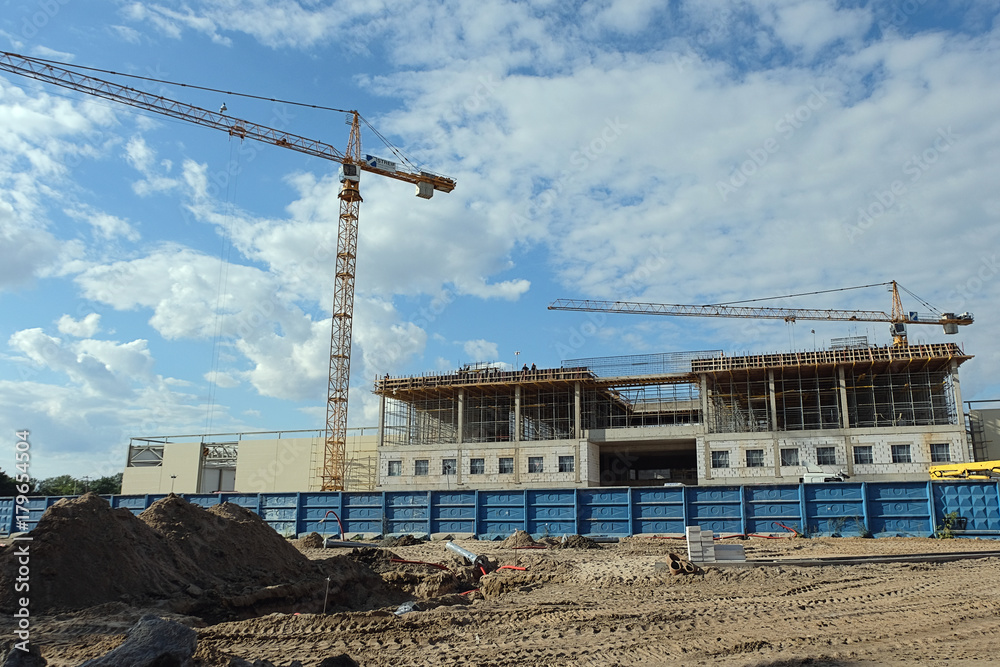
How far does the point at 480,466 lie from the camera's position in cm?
4734

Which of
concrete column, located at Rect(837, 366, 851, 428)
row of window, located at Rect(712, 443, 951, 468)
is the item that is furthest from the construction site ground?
concrete column, located at Rect(837, 366, 851, 428)

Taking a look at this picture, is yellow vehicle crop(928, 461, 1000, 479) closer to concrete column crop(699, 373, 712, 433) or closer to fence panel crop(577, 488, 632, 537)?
fence panel crop(577, 488, 632, 537)

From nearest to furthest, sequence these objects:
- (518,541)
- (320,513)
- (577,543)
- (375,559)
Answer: (375,559) → (577,543) → (518,541) → (320,513)

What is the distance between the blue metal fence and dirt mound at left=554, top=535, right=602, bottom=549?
2008 millimetres

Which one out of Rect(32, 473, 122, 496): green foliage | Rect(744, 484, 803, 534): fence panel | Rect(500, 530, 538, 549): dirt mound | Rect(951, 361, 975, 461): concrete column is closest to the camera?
Rect(500, 530, 538, 549): dirt mound

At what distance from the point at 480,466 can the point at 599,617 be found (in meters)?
37.8

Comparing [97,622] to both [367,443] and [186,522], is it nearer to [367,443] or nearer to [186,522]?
[186,522]

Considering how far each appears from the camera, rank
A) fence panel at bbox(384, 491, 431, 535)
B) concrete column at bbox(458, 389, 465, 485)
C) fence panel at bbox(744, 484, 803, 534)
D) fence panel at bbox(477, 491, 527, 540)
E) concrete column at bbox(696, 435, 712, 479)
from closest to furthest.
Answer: fence panel at bbox(744, 484, 803, 534), fence panel at bbox(477, 491, 527, 540), fence panel at bbox(384, 491, 431, 535), concrete column at bbox(696, 435, 712, 479), concrete column at bbox(458, 389, 465, 485)

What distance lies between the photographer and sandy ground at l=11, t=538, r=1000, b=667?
7992 millimetres

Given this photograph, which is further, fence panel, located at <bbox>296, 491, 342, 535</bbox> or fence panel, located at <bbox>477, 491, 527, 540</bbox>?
fence panel, located at <bbox>296, 491, 342, 535</bbox>

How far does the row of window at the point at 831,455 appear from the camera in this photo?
3909 cm

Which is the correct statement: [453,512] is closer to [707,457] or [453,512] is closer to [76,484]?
[707,457]

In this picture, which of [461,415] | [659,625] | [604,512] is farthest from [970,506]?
[461,415]

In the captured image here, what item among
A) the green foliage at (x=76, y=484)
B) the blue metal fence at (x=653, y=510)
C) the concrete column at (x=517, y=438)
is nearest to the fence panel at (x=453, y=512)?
the blue metal fence at (x=653, y=510)
